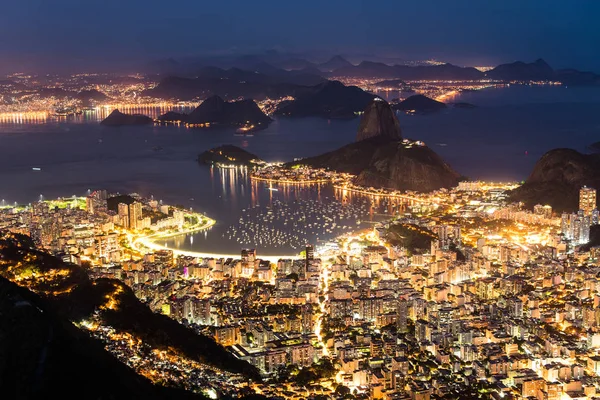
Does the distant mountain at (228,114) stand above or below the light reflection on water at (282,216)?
above

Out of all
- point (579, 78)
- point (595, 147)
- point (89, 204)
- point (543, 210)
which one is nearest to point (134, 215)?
point (89, 204)

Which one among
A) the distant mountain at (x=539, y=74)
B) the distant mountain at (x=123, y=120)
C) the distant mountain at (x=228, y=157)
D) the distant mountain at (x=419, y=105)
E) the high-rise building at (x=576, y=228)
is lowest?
the high-rise building at (x=576, y=228)

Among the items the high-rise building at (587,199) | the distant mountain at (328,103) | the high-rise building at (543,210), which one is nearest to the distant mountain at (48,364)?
the high-rise building at (543,210)

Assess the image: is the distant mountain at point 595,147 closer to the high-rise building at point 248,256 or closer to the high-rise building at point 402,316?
the high-rise building at point 248,256

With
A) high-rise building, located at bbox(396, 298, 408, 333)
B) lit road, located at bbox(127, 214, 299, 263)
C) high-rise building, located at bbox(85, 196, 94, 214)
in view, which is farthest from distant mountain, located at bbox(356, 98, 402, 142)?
high-rise building, located at bbox(396, 298, 408, 333)

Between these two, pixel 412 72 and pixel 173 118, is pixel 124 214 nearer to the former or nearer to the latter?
pixel 173 118

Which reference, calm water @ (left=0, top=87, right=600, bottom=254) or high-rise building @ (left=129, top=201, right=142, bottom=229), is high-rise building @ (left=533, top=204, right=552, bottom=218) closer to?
calm water @ (left=0, top=87, right=600, bottom=254)
